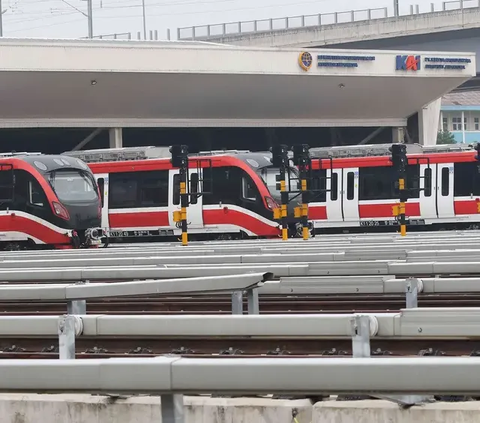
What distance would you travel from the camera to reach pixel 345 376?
13.6 ft

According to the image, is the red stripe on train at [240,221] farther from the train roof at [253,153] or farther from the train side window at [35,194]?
the train side window at [35,194]

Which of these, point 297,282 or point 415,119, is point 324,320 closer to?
point 297,282

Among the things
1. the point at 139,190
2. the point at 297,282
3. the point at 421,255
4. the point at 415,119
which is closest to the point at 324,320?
the point at 297,282

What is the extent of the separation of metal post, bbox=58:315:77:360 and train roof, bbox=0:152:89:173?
25580mm

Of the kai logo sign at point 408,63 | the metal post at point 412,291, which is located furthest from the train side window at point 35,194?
the kai logo sign at point 408,63

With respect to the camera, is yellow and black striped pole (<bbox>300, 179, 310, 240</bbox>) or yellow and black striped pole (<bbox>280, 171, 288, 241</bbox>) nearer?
yellow and black striped pole (<bbox>300, 179, 310, 240</bbox>)

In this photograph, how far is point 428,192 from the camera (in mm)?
35781

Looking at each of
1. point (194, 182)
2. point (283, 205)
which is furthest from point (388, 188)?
point (283, 205)

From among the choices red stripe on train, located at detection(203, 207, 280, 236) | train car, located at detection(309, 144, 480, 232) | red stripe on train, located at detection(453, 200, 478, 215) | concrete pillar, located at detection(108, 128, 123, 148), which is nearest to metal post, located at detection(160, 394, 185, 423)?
red stripe on train, located at detection(203, 207, 280, 236)

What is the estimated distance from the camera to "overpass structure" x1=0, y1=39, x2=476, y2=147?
48344 millimetres

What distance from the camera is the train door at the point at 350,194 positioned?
3631cm

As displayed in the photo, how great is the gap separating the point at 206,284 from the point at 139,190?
84.9 feet

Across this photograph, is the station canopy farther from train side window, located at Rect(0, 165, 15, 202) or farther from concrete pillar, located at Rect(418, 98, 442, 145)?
train side window, located at Rect(0, 165, 15, 202)

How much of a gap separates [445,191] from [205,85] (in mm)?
18804
